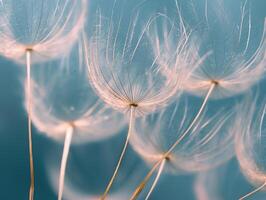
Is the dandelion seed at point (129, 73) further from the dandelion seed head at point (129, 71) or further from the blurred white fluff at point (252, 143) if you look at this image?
the blurred white fluff at point (252, 143)

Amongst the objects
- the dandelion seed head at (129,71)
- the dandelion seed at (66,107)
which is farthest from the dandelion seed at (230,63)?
the dandelion seed at (66,107)

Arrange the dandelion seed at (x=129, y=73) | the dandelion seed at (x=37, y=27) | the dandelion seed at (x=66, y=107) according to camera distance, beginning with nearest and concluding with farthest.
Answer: the dandelion seed at (x=129, y=73) < the dandelion seed at (x=37, y=27) < the dandelion seed at (x=66, y=107)

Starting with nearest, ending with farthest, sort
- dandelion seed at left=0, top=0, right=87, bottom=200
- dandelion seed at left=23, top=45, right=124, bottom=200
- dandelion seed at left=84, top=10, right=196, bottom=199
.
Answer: dandelion seed at left=84, top=10, right=196, bottom=199 < dandelion seed at left=0, top=0, right=87, bottom=200 < dandelion seed at left=23, top=45, right=124, bottom=200

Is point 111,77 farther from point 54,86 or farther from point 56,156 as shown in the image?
point 56,156

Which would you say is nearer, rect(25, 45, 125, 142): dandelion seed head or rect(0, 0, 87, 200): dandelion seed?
rect(0, 0, 87, 200): dandelion seed

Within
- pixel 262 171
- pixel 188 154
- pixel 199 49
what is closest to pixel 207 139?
pixel 188 154

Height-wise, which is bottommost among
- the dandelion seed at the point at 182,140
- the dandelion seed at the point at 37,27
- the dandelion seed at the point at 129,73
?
the dandelion seed at the point at 182,140

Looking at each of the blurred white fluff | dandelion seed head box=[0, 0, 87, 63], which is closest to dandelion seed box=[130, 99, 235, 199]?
the blurred white fluff

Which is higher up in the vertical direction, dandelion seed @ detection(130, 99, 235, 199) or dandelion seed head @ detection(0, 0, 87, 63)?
dandelion seed head @ detection(0, 0, 87, 63)

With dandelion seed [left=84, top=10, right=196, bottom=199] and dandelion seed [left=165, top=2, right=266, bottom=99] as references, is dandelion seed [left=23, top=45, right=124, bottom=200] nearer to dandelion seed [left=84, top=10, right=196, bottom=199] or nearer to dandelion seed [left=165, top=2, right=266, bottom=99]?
dandelion seed [left=84, top=10, right=196, bottom=199]
